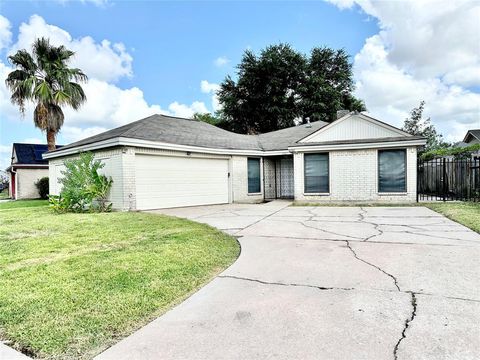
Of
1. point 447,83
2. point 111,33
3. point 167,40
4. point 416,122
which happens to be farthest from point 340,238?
point 416,122

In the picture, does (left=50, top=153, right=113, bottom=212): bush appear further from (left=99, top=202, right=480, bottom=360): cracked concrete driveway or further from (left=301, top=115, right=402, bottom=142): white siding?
(left=301, top=115, right=402, bottom=142): white siding

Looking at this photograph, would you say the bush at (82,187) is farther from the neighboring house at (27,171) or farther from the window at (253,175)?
the neighboring house at (27,171)

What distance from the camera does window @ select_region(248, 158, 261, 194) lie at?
1537 cm

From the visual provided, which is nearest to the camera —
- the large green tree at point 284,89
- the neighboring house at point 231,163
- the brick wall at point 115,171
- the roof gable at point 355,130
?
the brick wall at point 115,171

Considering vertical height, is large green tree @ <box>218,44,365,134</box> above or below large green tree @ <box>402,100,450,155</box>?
above

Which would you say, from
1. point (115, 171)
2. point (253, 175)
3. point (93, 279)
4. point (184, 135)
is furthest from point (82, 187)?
point (93, 279)

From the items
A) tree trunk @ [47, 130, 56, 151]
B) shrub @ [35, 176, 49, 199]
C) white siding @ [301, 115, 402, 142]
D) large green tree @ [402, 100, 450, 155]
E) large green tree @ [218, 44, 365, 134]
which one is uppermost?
large green tree @ [218, 44, 365, 134]

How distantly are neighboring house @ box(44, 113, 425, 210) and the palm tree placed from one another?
4.29 meters

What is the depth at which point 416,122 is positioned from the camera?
29516mm

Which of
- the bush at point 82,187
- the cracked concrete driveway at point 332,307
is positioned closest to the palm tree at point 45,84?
the bush at point 82,187

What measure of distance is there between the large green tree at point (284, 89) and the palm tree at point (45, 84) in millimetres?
16657

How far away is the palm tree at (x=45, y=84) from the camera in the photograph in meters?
17.5

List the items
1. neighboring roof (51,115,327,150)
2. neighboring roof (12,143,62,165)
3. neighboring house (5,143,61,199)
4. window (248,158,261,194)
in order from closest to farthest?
neighboring roof (51,115,327,150) → window (248,158,261,194) → neighboring house (5,143,61,199) → neighboring roof (12,143,62,165)

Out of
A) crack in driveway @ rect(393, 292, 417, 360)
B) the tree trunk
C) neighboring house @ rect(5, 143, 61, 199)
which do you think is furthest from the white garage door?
neighboring house @ rect(5, 143, 61, 199)
